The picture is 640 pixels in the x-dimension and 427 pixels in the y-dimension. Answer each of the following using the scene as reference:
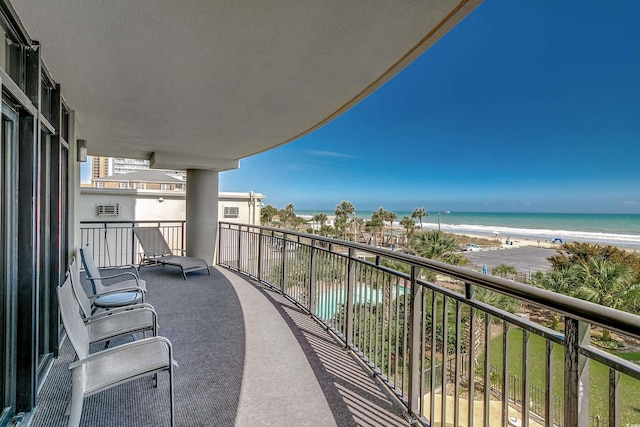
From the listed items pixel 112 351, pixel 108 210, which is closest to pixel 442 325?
pixel 112 351

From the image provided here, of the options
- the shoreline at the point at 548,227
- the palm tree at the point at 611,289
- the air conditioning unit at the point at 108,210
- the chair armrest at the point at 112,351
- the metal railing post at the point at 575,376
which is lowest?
the palm tree at the point at 611,289

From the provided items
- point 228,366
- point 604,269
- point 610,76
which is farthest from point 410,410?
point 610,76

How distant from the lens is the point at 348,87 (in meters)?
2.79

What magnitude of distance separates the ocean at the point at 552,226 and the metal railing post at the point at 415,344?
134 ft

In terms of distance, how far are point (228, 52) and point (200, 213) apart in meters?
5.52

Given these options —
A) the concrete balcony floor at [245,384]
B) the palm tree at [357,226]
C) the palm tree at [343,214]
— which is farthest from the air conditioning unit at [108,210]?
the palm tree at [357,226]

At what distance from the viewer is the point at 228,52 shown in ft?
7.27

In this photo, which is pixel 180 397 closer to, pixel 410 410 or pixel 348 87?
pixel 410 410

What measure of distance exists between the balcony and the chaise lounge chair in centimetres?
152

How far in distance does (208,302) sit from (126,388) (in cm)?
215

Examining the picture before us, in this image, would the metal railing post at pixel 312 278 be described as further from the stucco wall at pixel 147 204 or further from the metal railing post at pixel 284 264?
the stucco wall at pixel 147 204

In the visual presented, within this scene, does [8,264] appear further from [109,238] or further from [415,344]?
[109,238]

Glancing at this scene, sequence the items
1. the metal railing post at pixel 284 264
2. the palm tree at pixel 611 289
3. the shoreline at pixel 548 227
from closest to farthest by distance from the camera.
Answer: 1. the metal railing post at pixel 284 264
2. the palm tree at pixel 611 289
3. the shoreline at pixel 548 227

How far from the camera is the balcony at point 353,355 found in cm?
107
